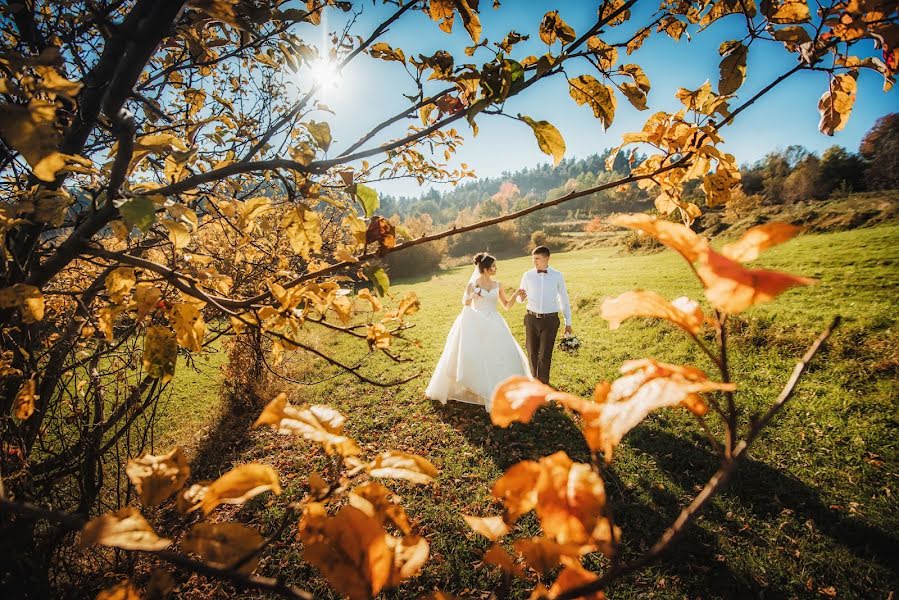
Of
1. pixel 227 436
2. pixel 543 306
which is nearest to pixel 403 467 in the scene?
pixel 543 306

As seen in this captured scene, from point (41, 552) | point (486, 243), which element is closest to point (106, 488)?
point (41, 552)

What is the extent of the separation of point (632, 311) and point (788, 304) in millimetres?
10425

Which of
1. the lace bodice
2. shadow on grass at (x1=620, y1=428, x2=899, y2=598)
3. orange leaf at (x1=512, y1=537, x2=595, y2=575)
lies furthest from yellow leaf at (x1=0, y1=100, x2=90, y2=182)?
the lace bodice

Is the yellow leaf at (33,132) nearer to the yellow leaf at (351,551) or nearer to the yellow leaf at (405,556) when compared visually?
A: the yellow leaf at (351,551)

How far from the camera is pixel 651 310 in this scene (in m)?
0.60

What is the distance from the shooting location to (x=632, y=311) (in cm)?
60

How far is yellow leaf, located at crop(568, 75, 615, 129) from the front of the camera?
959mm

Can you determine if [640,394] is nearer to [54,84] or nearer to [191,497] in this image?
[191,497]

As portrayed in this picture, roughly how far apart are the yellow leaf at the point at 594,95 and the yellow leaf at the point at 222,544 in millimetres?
1217

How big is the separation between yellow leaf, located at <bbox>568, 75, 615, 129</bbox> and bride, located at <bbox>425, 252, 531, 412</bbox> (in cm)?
483

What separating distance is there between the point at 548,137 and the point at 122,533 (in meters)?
1.17

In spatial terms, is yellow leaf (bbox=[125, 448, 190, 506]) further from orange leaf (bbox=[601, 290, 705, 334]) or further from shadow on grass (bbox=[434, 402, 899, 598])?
shadow on grass (bbox=[434, 402, 899, 598])

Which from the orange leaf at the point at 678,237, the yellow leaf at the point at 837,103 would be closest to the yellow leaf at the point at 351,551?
the orange leaf at the point at 678,237

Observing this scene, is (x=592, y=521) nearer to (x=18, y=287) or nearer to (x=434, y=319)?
(x=18, y=287)
